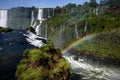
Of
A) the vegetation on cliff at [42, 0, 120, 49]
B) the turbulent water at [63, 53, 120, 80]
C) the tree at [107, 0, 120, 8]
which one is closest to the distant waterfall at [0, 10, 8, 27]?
the vegetation on cliff at [42, 0, 120, 49]

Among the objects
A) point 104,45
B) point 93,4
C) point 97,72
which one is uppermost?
point 93,4

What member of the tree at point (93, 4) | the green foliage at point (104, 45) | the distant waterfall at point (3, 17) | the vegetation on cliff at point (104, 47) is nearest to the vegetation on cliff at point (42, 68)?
the vegetation on cliff at point (104, 47)

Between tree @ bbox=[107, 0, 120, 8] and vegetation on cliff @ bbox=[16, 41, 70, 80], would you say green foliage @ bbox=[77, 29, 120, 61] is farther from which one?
tree @ bbox=[107, 0, 120, 8]

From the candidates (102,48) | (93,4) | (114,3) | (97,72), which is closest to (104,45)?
(102,48)

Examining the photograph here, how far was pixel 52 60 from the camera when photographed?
28.2 meters

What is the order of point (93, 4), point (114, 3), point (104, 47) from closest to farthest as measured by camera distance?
1. point (104, 47)
2. point (114, 3)
3. point (93, 4)

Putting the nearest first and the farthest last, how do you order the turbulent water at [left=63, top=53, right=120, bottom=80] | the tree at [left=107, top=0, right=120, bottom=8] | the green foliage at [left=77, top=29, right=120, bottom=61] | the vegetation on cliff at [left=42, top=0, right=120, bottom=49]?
the turbulent water at [left=63, top=53, right=120, bottom=80] < the green foliage at [left=77, top=29, right=120, bottom=61] < the vegetation on cliff at [left=42, top=0, right=120, bottom=49] < the tree at [left=107, top=0, right=120, bottom=8]

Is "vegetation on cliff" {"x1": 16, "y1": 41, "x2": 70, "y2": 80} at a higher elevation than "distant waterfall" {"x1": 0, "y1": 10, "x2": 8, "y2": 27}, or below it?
below

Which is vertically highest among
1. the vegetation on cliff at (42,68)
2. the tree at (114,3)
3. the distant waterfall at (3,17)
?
the tree at (114,3)

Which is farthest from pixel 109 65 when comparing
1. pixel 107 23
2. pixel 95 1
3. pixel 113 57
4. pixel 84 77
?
pixel 95 1

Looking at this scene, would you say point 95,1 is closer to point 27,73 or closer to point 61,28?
point 61,28

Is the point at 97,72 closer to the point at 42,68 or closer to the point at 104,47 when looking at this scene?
the point at 42,68

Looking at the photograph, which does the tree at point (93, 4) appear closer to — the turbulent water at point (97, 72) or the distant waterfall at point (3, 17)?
the distant waterfall at point (3, 17)

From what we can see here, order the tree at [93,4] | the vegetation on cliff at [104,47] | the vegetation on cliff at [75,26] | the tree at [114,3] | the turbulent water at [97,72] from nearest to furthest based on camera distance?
the turbulent water at [97,72]
the vegetation on cliff at [104,47]
the vegetation on cliff at [75,26]
the tree at [114,3]
the tree at [93,4]
